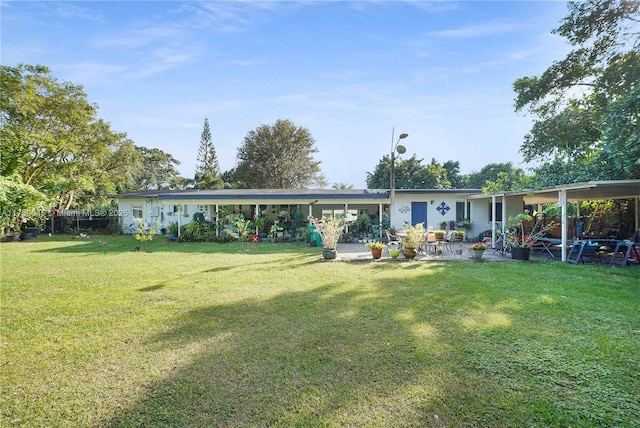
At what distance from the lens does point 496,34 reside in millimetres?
9266

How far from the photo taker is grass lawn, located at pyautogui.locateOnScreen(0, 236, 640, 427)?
7.79 feet

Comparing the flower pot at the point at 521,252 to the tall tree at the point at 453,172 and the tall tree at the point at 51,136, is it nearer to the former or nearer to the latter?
the tall tree at the point at 51,136

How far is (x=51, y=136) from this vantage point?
17.2 metres

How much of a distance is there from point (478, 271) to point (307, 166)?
24837mm

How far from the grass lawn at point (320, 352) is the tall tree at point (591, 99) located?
492 cm

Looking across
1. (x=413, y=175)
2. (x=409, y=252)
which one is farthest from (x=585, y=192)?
(x=413, y=175)

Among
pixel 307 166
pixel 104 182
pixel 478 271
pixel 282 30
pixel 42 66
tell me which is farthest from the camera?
pixel 307 166

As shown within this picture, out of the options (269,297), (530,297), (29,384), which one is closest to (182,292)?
(269,297)

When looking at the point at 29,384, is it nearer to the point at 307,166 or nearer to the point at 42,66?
the point at 42,66

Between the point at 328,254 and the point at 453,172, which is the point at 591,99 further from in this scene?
the point at 453,172

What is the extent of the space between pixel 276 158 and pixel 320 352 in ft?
92.1

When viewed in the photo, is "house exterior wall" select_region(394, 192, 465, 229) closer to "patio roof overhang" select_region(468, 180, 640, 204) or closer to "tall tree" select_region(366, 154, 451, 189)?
"patio roof overhang" select_region(468, 180, 640, 204)

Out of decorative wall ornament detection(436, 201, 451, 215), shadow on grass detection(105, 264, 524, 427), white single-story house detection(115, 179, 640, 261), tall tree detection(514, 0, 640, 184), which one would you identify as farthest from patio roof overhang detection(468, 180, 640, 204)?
shadow on grass detection(105, 264, 524, 427)

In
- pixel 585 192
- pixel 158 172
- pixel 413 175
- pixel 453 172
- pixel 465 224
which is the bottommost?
pixel 465 224
